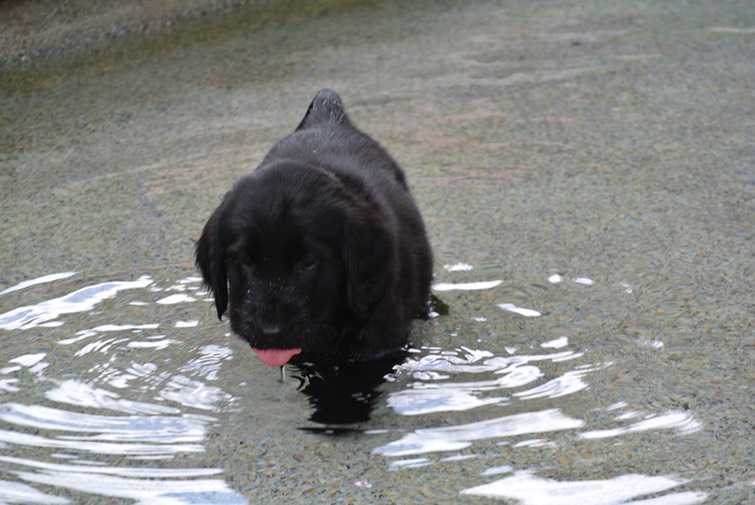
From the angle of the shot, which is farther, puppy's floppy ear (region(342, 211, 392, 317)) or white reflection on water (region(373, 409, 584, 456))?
puppy's floppy ear (region(342, 211, 392, 317))

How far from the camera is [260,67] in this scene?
723cm

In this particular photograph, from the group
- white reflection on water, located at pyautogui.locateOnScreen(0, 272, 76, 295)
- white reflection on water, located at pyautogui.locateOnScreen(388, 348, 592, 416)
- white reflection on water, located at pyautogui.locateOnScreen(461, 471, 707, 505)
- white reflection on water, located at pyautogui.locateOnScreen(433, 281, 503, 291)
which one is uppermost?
white reflection on water, located at pyautogui.locateOnScreen(0, 272, 76, 295)

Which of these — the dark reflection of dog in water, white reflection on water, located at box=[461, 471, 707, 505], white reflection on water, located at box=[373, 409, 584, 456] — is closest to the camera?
white reflection on water, located at box=[461, 471, 707, 505]

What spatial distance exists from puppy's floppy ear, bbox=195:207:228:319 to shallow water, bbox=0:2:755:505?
29 centimetres

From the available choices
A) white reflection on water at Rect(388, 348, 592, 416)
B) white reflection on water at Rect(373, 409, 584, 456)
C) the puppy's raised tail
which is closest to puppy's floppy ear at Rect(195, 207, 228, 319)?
white reflection on water at Rect(388, 348, 592, 416)

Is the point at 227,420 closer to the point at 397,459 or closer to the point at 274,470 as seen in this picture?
the point at 274,470

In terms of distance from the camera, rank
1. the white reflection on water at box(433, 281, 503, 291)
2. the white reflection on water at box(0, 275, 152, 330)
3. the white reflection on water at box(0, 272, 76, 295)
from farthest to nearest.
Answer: the white reflection on water at box(0, 272, 76, 295), the white reflection on water at box(433, 281, 503, 291), the white reflection on water at box(0, 275, 152, 330)

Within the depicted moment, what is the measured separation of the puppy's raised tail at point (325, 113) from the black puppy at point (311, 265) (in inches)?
29.0

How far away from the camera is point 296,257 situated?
10.6 ft

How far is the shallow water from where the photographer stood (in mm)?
3113

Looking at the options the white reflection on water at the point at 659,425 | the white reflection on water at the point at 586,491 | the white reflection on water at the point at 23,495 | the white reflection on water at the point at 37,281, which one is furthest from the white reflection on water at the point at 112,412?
the white reflection on water at the point at 659,425

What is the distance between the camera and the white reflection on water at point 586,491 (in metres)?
2.88

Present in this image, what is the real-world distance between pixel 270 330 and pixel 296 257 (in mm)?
236

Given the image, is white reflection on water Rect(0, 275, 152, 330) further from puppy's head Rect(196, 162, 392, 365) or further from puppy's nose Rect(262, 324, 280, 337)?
puppy's nose Rect(262, 324, 280, 337)
